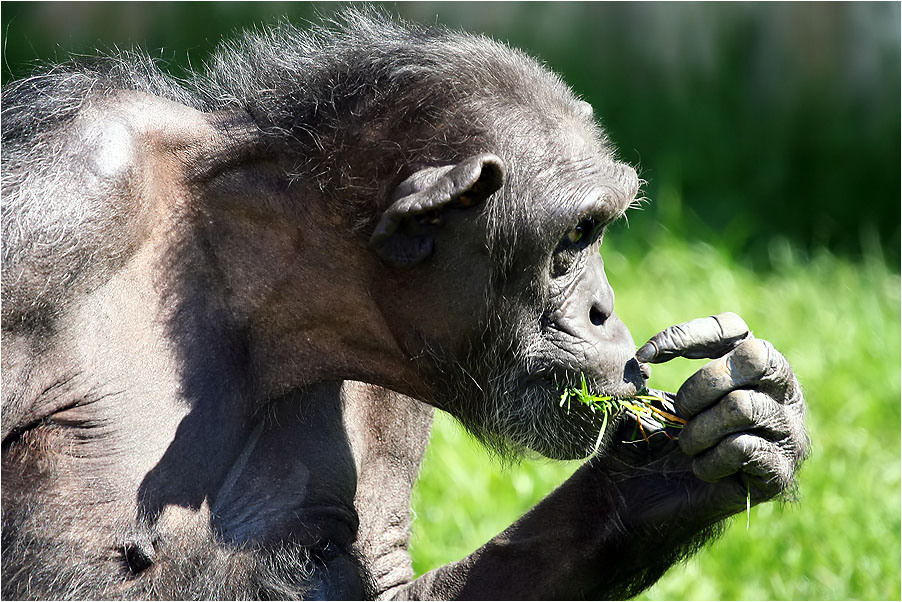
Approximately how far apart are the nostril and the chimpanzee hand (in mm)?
134

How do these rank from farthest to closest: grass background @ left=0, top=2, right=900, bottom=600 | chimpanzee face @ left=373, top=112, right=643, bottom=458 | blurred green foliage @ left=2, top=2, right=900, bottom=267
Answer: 1. blurred green foliage @ left=2, top=2, right=900, bottom=267
2. grass background @ left=0, top=2, right=900, bottom=600
3. chimpanzee face @ left=373, top=112, right=643, bottom=458

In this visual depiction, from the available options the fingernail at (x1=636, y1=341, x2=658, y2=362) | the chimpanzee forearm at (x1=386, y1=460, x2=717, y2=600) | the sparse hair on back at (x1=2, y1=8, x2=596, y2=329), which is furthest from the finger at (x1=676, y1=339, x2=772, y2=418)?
the sparse hair on back at (x1=2, y1=8, x2=596, y2=329)

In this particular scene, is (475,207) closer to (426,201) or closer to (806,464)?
(426,201)

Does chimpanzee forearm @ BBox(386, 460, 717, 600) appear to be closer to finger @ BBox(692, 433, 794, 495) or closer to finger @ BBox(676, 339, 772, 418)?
finger @ BBox(692, 433, 794, 495)

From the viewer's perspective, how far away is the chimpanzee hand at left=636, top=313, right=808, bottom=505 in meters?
3.05

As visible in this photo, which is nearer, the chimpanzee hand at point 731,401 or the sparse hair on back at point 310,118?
the sparse hair on back at point 310,118

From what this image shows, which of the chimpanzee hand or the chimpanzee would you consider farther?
the chimpanzee hand

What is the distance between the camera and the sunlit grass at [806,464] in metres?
4.52

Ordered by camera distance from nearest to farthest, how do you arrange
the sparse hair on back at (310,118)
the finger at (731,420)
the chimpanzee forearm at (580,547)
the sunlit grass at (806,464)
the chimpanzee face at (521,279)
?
1. the sparse hair on back at (310,118)
2. the chimpanzee face at (521,279)
3. the finger at (731,420)
4. the chimpanzee forearm at (580,547)
5. the sunlit grass at (806,464)

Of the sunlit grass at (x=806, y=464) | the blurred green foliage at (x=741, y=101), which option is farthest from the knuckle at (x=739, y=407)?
the blurred green foliage at (x=741, y=101)

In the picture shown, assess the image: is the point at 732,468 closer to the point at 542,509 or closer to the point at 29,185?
the point at 542,509

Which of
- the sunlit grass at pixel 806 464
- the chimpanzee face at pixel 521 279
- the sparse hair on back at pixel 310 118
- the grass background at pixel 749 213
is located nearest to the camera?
the sparse hair on back at pixel 310 118

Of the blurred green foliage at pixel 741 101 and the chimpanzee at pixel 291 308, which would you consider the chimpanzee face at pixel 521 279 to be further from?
the blurred green foliage at pixel 741 101

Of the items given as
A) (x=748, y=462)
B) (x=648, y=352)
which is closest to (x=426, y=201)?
(x=648, y=352)
